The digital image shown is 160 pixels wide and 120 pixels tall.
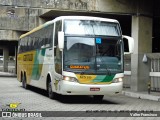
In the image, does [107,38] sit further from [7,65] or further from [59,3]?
[7,65]

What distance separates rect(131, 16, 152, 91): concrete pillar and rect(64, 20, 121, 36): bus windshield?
7.52 meters

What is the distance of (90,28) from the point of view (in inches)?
623

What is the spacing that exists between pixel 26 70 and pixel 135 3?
7991 mm

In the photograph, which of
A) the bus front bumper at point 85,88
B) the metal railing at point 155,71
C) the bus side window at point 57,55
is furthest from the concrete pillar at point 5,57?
the bus front bumper at point 85,88

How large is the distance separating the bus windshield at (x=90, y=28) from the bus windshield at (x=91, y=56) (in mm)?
245

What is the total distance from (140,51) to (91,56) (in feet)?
33.2

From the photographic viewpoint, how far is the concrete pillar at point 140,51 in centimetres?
2322

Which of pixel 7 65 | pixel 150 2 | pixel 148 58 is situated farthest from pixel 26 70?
pixel 7 65

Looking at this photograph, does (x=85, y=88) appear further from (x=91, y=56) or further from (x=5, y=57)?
(x=5, y=57)

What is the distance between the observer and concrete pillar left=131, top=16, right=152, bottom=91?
914 inches

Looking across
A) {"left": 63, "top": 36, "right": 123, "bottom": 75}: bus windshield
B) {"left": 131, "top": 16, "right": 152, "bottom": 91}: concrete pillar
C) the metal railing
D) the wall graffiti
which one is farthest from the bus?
the wall graffiti

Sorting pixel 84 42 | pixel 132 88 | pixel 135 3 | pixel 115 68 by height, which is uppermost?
pixel 135 3

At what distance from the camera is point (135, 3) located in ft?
82.6

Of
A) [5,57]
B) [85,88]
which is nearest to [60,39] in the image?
[85,88]
